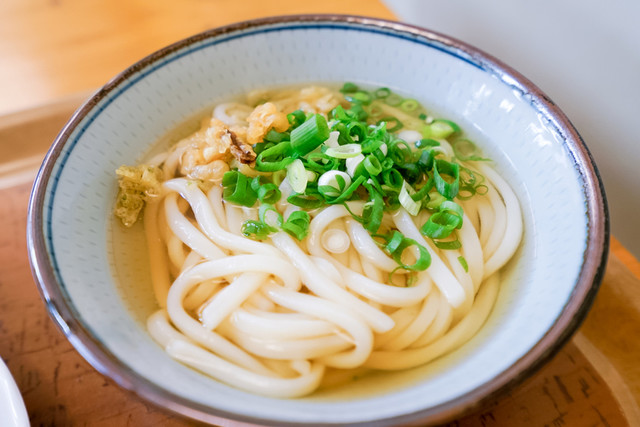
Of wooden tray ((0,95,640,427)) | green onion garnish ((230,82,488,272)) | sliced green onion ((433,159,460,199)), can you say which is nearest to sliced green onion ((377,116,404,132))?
green onion garnish ((230,82,488,272))

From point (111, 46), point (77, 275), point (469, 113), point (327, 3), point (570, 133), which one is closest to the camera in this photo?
point (77, 275)

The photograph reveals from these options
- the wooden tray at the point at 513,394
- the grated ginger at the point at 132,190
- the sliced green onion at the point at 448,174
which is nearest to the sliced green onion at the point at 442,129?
the sliced green onion at the point at 448,174

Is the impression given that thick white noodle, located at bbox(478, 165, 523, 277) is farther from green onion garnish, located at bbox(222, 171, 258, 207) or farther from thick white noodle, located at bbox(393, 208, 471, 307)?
green onion garnish, located at bbox(222, 171, 258, 207)

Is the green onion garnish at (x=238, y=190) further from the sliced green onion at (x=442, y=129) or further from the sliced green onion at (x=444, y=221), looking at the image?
the sliced green onion at (x=442, y=129)

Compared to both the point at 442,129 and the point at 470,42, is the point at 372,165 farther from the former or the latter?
the point at 470,42

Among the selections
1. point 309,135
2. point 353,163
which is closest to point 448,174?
point 353,163

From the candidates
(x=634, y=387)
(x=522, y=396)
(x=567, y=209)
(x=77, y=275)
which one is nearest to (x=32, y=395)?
(x=77, y=275)

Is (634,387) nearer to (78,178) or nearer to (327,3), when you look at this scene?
(78,178)
